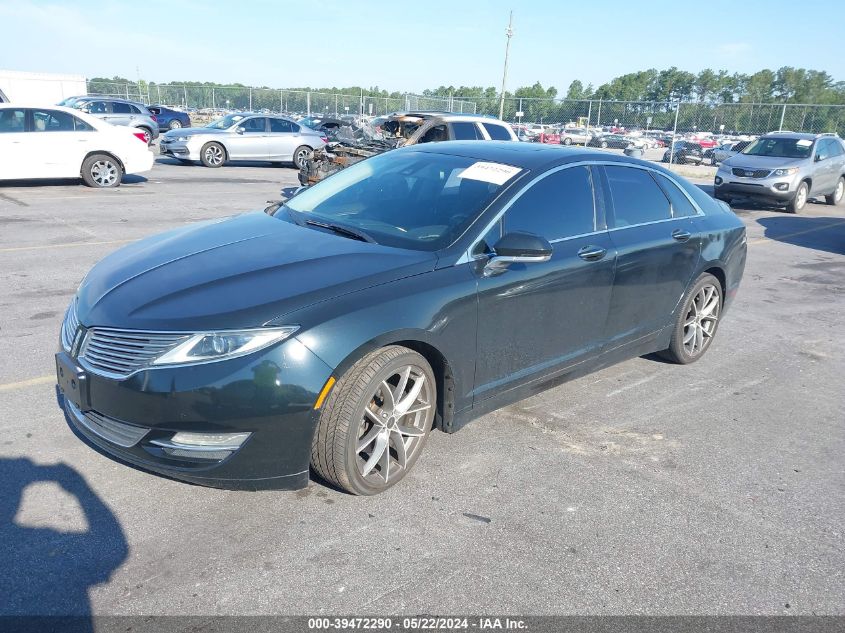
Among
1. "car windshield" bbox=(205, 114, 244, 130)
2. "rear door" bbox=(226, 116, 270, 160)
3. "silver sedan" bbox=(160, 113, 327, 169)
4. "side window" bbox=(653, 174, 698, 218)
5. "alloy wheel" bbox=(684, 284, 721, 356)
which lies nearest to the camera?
"side window" bbox=(653, 174, 698, 218)

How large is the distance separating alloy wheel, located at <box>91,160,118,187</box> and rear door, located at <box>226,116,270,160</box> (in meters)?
6.29

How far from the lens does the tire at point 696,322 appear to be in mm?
5367

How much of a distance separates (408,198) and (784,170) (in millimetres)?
14411

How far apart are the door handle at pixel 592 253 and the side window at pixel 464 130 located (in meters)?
9.97

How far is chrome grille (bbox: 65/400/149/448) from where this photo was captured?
10.0ft

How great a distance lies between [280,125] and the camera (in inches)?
818

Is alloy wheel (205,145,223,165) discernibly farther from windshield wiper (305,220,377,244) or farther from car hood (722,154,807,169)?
windshield wiper (305,220,377,244)

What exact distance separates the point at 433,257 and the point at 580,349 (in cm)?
136

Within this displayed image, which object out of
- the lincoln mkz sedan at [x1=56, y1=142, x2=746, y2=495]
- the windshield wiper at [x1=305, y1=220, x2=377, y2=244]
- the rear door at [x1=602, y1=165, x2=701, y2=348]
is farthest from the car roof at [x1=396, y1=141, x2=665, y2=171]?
the windshield wiper at [x1=305, y1=220, x2=377, y2=244]

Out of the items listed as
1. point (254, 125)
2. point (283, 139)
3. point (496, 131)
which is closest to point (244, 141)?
point (254, 125)

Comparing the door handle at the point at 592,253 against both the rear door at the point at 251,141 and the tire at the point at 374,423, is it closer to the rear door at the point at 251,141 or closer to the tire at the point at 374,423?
the tire at the point at 374,423

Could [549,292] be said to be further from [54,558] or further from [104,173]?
[104,173]

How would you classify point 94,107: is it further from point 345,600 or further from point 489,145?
point 345,600

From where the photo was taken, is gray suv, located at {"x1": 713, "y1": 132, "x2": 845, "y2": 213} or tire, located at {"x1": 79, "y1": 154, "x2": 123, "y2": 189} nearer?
tire, located at {"x1": 79, "y1": 154, "x2": 123, "y2": 189}
